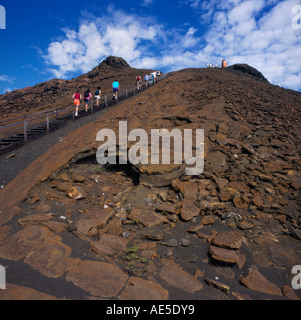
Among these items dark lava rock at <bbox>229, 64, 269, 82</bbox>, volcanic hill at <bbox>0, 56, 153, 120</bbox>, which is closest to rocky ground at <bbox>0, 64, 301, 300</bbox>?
volcanic hill at <bbox>0, 56, 153, 120</bbox>

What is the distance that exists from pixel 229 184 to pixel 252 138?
90.9 inches

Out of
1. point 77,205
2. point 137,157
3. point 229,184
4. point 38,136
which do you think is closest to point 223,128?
point 229,184

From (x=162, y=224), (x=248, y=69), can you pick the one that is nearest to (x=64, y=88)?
(x=248, y=69)

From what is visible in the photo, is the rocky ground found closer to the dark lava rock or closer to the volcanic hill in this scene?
the volcanic hill

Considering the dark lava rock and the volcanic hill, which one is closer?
the volcanic hill

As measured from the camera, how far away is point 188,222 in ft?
11.6

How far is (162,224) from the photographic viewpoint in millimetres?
3500

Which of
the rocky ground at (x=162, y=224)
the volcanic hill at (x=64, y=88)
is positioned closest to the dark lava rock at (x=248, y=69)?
the volcanic hill at (x=64, y=88)

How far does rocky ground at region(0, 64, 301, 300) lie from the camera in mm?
2293

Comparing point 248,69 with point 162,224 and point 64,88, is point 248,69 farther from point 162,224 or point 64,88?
point 162,224

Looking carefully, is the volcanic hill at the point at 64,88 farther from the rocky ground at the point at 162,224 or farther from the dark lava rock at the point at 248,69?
the rocky ground at the point at 162,224

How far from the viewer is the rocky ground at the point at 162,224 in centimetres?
229
